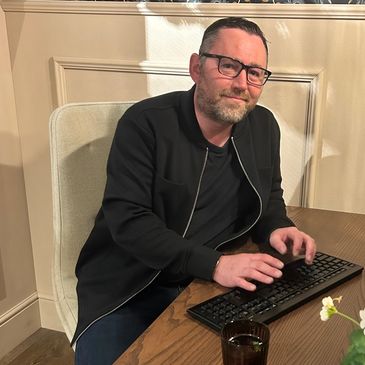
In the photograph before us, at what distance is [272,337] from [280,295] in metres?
0.14

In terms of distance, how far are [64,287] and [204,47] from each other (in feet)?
2.61

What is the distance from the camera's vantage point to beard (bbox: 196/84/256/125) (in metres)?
1.38

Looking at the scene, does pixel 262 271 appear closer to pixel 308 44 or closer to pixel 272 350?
pixel 272 350

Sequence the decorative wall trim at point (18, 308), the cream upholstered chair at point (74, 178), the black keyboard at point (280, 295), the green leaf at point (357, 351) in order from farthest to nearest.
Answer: the decorative wall trim at point (18, 308) → the cream upholstered chair at point (74, 178) → the black keyboard at point (280, 295) → the green leaf at point (357, 351)

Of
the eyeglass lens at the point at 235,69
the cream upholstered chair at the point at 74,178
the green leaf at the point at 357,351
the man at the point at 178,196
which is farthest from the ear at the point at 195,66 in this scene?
the green leaf at the point at 357,351

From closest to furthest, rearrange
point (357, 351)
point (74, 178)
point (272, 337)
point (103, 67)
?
point (357, 351), point (272, 337), point (74, 178), point (103, 67)

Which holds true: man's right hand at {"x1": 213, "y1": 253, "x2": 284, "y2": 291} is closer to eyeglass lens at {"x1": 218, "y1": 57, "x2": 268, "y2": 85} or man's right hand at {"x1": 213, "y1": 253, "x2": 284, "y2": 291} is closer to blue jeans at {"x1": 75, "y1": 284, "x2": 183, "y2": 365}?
blue jeans at {"x1": 75, "y1": 284, "x2": 183, "y2": 365}

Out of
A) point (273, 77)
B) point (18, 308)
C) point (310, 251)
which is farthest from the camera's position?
point (18, 308)

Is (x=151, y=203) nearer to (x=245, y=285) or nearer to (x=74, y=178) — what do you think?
(x=74, y=178)

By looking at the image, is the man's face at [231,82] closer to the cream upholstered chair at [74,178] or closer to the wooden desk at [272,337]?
the cream upholstered chair at [74,178]

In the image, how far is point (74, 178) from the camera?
147 centimetres

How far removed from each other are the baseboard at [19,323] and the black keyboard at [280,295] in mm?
1597

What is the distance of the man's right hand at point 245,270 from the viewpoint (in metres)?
1.10

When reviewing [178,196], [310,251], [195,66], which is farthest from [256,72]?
[310,251]
